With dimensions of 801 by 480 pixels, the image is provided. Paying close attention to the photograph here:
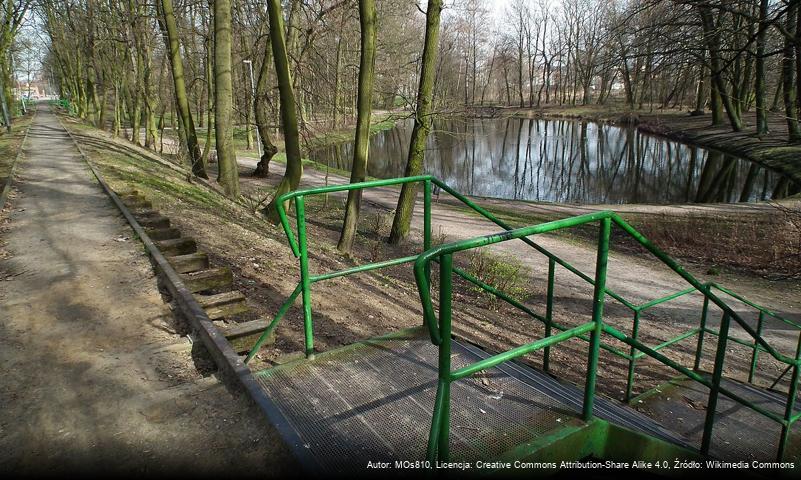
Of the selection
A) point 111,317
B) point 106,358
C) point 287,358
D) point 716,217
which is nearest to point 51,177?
point 111,317

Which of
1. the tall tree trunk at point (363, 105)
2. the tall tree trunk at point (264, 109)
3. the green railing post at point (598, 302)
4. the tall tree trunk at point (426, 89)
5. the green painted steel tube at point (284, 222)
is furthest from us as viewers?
the tall tree trunk at point (264, 109)

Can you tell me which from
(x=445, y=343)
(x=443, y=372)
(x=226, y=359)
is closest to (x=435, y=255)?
(x=445, y=343)

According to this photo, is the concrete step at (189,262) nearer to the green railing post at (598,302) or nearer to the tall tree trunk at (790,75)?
the green railing post at (598,302)

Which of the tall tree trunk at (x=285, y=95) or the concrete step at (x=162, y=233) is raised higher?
the tall tree trunk at (x=285, y=95)

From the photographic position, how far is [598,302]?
2561 millimetres

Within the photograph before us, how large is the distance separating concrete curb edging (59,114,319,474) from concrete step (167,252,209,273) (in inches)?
3.9

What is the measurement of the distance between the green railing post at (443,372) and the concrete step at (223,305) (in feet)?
9.00

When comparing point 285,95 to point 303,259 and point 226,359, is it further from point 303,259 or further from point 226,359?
point 226,359

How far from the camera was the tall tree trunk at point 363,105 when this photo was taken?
32.2 ft

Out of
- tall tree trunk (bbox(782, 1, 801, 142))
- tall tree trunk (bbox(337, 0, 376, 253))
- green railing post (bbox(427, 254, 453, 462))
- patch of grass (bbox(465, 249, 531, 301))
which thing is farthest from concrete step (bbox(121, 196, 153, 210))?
tall tree trunk (bbox(782, 1, 801, 142))

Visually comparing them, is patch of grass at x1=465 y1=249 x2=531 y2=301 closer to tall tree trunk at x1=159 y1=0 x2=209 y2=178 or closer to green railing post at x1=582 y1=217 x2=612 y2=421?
green railing post at x1=582 y1=217 x2=612 y2=421

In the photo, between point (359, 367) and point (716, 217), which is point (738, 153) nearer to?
point (716, 217)

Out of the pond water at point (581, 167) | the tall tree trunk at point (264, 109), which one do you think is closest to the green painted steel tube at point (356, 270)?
the pond water at point (581, 167)

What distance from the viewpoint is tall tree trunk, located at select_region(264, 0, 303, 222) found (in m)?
10.5
